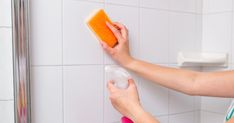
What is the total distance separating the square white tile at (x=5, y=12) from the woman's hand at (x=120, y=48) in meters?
0.31

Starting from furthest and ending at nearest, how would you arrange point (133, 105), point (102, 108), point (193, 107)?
point (193, 107) < point (102, 108) < point (133, 105)

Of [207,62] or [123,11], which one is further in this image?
[207,62]

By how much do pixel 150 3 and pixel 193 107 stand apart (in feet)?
1.75

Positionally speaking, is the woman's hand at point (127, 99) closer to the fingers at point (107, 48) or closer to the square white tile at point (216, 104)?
the fingers at point (107, 48)

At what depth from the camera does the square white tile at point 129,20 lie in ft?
3.48

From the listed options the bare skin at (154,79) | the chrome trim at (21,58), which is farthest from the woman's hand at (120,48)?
the chrome trim at (21,58)

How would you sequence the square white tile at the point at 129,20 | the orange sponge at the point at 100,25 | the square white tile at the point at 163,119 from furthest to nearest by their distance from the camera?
the square white tile at the point at 163,119 < the square white tile at the point at 129,20 < the orange sponge at the point at 100,25

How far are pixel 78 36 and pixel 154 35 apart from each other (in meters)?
0.35

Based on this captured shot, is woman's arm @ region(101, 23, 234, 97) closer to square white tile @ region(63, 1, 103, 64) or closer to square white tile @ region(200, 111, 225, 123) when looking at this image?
square white tile @ region(63, 1, 103, 64)

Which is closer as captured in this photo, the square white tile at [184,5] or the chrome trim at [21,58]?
the chrome trim at [21,58]

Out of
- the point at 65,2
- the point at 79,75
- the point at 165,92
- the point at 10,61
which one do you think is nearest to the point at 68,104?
the point at 79,75

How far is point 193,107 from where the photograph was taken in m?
1.35

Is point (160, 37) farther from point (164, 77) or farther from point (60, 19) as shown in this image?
point (60, 19)

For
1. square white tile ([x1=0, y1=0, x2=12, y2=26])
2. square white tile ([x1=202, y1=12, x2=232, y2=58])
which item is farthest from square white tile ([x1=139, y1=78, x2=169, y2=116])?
square white tile ([x1=0, y1=0, x2=12, y2=26])
